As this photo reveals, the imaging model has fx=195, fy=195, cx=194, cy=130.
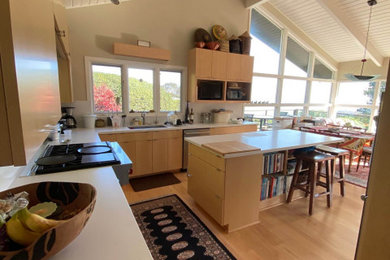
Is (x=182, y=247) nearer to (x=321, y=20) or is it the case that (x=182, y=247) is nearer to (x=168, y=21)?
(x=168, y=21)

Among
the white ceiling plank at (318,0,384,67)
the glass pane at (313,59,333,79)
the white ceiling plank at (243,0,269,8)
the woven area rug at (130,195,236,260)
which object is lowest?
the woven area rug at (130,195,236,260)

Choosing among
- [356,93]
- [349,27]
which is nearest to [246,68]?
[349,27]

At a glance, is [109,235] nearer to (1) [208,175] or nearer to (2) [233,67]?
(1) [208,175]

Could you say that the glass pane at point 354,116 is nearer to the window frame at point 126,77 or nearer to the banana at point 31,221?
the window frame at point 126,77

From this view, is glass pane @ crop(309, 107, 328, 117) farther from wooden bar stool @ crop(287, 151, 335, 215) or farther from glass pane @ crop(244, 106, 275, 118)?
wooden bar stool @ crop(287, 151, 335, 215)

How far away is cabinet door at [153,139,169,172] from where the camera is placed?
3393 millimetres

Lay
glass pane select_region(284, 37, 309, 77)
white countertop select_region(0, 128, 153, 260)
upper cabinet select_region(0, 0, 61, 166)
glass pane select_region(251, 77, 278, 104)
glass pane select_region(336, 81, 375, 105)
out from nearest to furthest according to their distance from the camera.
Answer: upper cabinet select_region(0, 0, 61, 166) → white countertop select_region(0, 128, 153, 260) → glass pane select_region(251, 77, 278, 104) → glass pane select_region(284, 37, 309, 77) → glass pane select_region(336, 81, 375, 105)

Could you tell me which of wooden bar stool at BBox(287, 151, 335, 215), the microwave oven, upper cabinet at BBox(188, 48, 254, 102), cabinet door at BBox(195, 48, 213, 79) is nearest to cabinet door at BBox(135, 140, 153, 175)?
upper cabinet at BBox(188, 48, 254, 102)

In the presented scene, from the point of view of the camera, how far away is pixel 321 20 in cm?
486

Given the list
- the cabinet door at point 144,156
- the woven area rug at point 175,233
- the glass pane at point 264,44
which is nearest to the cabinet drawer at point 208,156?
the woven area rug at point 175,233

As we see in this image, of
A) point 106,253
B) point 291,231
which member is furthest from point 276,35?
point 106,253

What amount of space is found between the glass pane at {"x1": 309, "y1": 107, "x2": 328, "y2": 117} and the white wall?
3.95 metres

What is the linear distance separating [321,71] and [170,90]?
521 cm

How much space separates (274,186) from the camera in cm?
256
